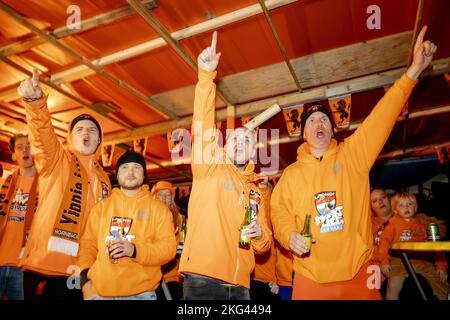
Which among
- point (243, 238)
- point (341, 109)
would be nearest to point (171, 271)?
point (243, 238)

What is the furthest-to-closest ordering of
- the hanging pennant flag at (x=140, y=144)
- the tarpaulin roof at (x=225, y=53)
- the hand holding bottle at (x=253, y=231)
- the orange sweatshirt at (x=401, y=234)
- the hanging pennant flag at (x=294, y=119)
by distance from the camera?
the hanging pennant flag at (x=140, y=144)
the hanging pennant flag at (x=294, y=119)
the orange sweatshirt at (x=401, y=234)
the tarpaulin roof at (x=225, y=53)
the hand holding bottle at (x=253, y=231)

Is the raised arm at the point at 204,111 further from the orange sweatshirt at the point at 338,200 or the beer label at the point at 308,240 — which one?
the beer label at the point at 308,240

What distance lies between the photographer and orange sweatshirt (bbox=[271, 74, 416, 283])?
2441 mm

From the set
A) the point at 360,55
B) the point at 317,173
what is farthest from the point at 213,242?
the point at 360,55

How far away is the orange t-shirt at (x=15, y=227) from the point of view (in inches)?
146

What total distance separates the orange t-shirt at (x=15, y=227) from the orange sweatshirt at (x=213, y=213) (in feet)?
8.27

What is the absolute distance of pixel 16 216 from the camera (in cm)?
395

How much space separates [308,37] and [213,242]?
3.92 m

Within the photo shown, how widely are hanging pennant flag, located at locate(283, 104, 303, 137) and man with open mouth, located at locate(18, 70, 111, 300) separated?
14.0 feet

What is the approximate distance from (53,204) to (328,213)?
2.53 metres

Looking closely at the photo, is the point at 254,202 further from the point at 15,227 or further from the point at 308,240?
the point at 15,227

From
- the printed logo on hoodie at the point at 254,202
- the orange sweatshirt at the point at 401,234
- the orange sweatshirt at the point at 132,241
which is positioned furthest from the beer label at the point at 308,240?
the orange sweatshirt at the point at 401,234

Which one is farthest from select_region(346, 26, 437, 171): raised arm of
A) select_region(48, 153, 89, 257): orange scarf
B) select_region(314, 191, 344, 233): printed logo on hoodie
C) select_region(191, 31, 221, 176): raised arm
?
select_region(48, 153, 89, 257): orange scarf
